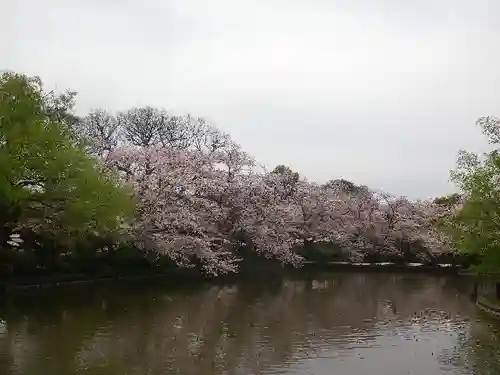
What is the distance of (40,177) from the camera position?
2431cm

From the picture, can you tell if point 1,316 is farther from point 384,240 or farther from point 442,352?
point 384,240

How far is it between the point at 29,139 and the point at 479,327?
17562mm

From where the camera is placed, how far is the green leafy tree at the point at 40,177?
76.8 ft

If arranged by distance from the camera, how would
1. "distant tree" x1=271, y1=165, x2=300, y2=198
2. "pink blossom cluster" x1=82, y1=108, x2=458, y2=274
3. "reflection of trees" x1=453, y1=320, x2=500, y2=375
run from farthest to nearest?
"distant tree" x1=271, y1=165, x2=300, y2=198 < "pink blossom cluster" x1=82, y1=108, x2=458, y2=274 < "reflection of trees" x1=453, y1=320, x2=500, y2=375

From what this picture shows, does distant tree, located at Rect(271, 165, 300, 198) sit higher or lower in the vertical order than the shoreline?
higher

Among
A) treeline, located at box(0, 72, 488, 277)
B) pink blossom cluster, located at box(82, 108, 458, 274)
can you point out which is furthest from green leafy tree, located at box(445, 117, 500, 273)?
pink blossom cluster, located at box(82, 108, 458, 274)

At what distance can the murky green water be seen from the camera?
40.6ft

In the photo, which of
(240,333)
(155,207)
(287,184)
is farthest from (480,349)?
(287,184)

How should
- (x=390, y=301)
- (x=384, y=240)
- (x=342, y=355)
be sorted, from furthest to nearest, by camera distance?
(x=384, y=240)
(x=390, y=301)
(x=342, y=355)

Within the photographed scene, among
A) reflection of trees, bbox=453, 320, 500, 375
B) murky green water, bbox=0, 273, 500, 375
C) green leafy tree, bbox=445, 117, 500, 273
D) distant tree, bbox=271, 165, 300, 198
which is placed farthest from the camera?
distant tree, bbox=271, 165, 300, 198

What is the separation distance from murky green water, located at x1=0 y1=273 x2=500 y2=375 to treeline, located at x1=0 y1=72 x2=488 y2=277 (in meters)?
3.31

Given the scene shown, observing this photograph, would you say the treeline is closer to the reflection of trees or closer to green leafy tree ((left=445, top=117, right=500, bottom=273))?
green leafy tree ((left=445, top=117, right=500, bottom=273))

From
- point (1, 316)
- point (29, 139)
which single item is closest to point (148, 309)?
point (1, 316)

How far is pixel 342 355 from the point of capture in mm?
13742
